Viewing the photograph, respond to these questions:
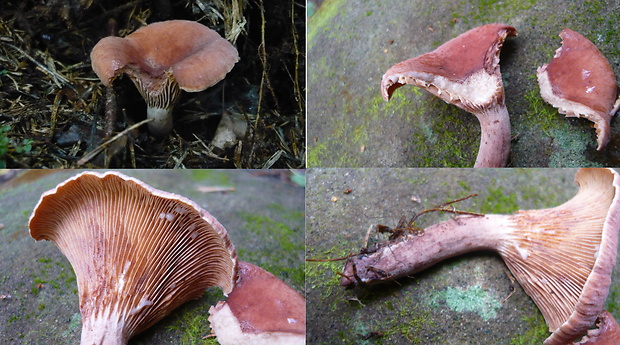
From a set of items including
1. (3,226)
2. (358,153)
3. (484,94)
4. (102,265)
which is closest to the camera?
(102,265)

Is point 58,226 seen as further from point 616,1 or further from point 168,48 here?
point 616,1

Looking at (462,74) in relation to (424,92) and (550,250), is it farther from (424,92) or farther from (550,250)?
(550,250)

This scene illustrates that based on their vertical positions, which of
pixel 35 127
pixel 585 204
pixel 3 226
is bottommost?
pixel 3 226

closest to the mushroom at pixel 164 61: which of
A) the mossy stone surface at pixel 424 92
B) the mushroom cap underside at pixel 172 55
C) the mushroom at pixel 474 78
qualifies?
the mushroom cap underside at pixel 172 55

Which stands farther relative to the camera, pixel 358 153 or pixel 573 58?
pixel 358 153

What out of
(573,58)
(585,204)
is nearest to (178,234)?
(585,204)

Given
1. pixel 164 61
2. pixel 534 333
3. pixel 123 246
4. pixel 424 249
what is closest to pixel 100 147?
pixel 164 61

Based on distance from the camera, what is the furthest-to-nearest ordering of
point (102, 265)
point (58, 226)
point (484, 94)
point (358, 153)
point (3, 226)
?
point (358, 153), point (3, 226), point (484, 94), point (58, 226), point (102, 265)
